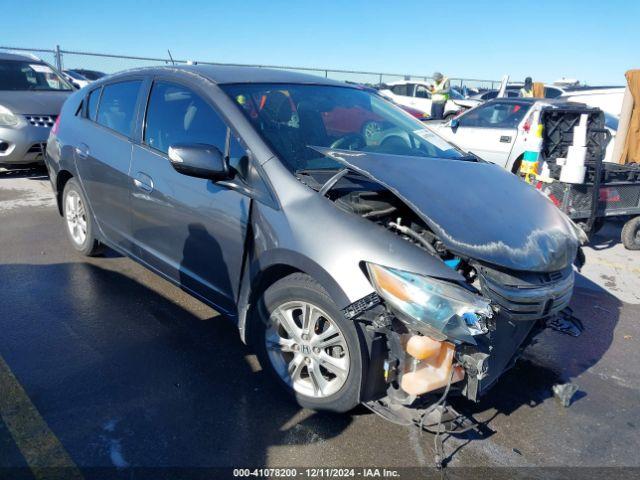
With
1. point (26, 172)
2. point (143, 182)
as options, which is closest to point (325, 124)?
point (143, 182)

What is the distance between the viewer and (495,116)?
8531mm

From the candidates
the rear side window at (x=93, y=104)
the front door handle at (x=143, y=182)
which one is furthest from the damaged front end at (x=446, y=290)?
the rear side window at (x=93, y=104)

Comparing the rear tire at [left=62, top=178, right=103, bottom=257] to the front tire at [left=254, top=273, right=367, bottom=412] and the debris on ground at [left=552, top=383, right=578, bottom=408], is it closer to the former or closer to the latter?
the front tire at [left=254, top=273, right=367, bottom=412]

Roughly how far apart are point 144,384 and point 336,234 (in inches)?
58.4

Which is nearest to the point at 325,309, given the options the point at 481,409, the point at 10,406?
the point at 481,409

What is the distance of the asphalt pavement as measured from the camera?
2.53 metres

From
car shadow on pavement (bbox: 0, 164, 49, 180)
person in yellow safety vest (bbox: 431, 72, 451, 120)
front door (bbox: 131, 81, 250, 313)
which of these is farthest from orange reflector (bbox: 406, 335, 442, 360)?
person in yellow safety vest (bbox: 431, 72, 451, 120)

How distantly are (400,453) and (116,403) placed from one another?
1.53m

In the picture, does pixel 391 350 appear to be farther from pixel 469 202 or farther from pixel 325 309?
pixel 469 202

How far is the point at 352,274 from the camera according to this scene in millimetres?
2398

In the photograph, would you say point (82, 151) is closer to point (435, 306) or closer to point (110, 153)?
point (110, 153)

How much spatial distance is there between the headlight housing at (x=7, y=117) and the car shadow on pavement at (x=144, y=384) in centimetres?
459

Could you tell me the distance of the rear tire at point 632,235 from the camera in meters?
6.45

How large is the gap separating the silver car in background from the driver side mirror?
585cm
